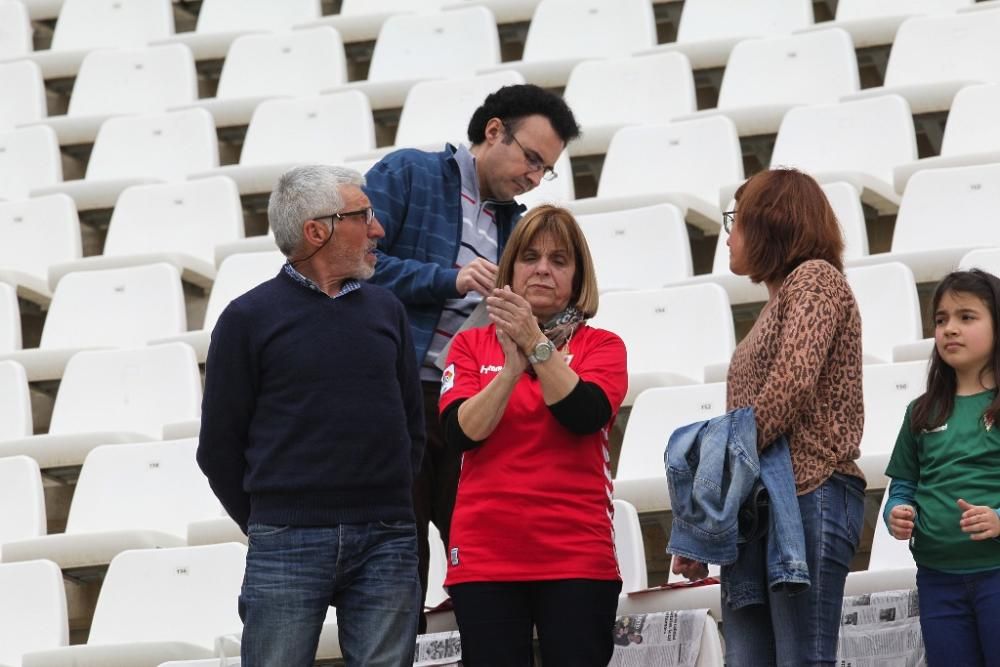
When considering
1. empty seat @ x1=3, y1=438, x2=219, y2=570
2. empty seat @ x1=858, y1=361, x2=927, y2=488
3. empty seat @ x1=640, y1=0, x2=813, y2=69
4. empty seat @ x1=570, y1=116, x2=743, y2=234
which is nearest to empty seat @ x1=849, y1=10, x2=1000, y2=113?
empty seat @ x1=570, y1=116, x2=743, y2=234

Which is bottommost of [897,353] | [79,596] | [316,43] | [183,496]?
[79,596]

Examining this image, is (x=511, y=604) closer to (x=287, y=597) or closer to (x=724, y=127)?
(x=287, y=597)

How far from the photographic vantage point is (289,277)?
8.46 feet

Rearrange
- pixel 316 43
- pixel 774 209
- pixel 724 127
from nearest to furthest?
pixel 774 209 < pixel 724 127 < pixel 316 43

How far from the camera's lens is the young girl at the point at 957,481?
8.21ft

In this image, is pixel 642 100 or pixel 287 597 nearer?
pixel 287 597

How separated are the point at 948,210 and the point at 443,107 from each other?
198cm

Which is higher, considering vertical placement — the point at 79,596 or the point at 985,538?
the point at 985,538

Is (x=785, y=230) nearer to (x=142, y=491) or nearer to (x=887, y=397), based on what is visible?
(x=887, y=397)

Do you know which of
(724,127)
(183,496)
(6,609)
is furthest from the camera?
(724,127)

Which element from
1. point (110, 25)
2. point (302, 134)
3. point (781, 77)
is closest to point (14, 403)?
point (302, 134)

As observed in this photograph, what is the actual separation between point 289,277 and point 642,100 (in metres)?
3.14

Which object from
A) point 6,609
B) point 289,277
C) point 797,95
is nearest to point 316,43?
point 797,95

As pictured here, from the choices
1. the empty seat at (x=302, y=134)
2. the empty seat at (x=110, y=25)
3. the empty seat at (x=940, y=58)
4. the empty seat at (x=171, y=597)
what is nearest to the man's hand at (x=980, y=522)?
the empty seat at (x=171, y=597)
